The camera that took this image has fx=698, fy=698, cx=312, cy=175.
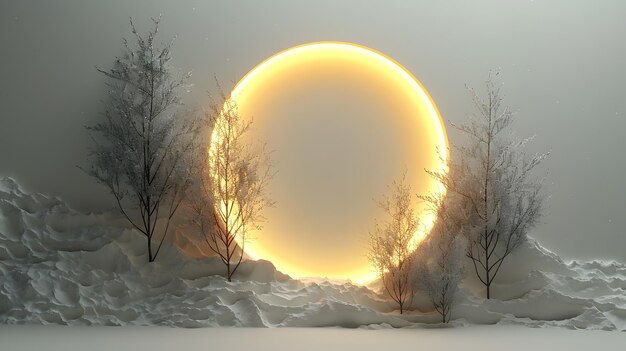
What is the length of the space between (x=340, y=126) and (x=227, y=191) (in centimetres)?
141

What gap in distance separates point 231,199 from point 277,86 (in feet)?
4.39

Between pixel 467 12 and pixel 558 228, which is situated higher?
pixel 467 12

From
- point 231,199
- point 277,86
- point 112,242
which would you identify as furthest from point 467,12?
point 112,242

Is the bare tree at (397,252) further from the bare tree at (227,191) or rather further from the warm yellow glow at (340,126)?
the bare tree at (227,191)

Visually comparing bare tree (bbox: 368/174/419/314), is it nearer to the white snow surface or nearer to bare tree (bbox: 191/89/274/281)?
the white snow surface

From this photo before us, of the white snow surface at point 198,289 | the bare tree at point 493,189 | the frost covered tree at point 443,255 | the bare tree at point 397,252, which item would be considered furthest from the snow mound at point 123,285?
the bare tree at point 493,189

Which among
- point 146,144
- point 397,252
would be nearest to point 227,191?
point 146,144

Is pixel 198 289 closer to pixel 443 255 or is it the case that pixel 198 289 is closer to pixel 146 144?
pixel 146 144

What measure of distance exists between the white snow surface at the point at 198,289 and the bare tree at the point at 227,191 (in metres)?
0.27

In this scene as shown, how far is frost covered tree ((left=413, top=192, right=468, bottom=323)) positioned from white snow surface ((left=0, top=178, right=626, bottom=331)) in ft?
0.78

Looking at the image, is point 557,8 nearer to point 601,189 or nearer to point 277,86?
point 601,189

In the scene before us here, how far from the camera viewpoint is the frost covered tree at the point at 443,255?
6.40m

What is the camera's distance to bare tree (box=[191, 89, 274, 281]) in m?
6.84

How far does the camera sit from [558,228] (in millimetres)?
7270
